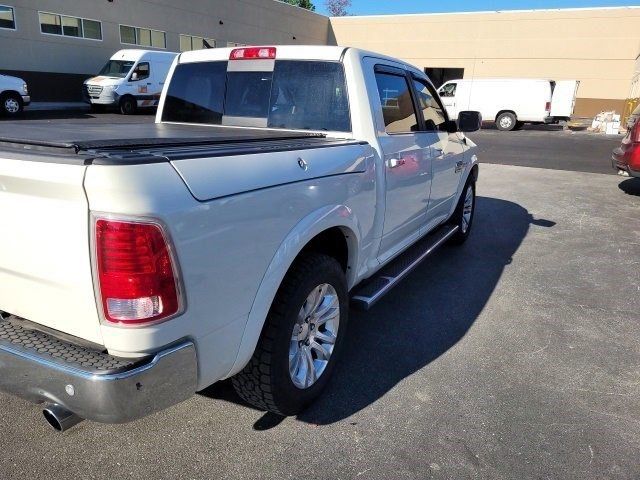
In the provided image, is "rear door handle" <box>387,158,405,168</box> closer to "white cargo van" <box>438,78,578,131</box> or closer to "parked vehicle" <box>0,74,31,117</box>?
"parked vehicle" <box>0,74,31,117</box>

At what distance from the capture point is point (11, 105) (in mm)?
16922

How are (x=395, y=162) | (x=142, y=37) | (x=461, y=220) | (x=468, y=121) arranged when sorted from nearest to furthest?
(x=395, y=162), (x=468, y=121), (x=461, y=220), (x=142, y=37)

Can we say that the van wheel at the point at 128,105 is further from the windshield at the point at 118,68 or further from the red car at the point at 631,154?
the red car at the point at 631,154

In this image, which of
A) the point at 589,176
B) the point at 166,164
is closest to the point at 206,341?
the point at 166,164

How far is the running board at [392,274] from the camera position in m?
3.13

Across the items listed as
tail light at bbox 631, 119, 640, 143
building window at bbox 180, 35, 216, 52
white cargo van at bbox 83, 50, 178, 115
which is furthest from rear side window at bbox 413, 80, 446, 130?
building window at bbox 180, 35, 216, 52

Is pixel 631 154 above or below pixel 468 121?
below

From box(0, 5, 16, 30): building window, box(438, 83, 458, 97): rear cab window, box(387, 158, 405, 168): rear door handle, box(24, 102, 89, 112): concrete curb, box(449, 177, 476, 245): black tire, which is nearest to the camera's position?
box(387, 158, 405, 168): rear door handle

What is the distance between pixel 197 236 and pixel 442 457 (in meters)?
1.65

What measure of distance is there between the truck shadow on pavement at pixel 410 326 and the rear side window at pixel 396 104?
1470 mm

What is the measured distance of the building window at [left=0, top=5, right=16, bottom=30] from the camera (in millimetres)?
20438

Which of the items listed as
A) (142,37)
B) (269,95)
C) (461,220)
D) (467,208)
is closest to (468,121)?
(461,220)

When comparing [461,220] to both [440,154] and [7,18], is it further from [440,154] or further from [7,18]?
[7,18]

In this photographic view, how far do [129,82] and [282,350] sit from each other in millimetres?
21189
